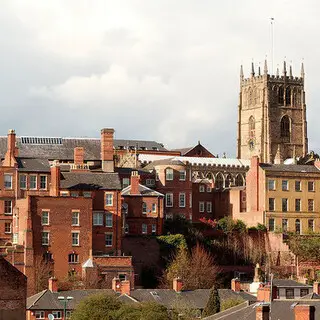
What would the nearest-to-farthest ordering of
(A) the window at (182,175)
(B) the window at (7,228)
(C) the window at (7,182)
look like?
1. (B) the window at (7,228)
2. (C) the window at (7,182)
3. (A) the window at (182,175)

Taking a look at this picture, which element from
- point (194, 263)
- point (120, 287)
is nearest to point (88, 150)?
point (194, 263)

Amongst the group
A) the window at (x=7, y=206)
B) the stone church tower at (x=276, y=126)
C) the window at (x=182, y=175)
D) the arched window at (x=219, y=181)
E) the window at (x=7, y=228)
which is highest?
the stone church tower at (x=276, y=126)

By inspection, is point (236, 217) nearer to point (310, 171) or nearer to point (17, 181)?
point (310, 171)

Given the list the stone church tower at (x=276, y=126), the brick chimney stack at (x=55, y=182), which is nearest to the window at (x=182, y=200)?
the brick chimney stack at (x=55, y=182)

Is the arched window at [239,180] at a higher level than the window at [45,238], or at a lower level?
higher

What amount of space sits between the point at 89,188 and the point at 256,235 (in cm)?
2026

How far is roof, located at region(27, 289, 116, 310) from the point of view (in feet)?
308

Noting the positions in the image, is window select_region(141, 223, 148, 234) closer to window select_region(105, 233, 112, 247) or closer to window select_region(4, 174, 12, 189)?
window select_region(105, 233, 112, 247)

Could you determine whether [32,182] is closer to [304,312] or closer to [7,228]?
[7,228]

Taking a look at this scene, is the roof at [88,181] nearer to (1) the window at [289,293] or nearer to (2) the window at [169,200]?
(2) the window at [169,200]

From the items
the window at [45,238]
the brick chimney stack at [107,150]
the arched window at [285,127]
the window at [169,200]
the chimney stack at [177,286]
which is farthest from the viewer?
the arched window at [285,127]

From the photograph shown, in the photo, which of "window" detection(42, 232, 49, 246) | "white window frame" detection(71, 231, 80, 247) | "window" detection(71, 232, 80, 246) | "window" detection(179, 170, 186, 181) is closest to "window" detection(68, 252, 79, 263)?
A: "white window frame" detection(71, 231, 80, 247)

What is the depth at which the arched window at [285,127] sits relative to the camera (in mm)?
196875

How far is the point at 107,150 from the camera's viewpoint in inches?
4951
